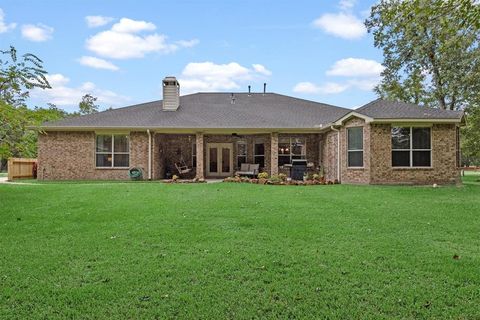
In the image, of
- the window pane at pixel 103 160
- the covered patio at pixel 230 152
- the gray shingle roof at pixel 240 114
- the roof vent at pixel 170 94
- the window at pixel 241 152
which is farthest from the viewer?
the window at pixel 241 152

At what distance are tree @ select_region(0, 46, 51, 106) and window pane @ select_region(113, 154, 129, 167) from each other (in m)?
10.5

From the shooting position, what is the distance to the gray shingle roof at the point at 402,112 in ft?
45.3

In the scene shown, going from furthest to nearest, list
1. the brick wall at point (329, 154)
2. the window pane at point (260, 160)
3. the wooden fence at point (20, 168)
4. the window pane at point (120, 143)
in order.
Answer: the window pane at point (260, 160), the wooden fence at point (20, 168), the window pane at point (120, 143), the brick wall at point (329, 154)

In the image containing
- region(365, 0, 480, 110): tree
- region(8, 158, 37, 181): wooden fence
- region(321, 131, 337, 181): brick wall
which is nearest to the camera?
region(321, 131, 337, 181): brick wall

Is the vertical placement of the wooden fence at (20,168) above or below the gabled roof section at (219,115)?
below

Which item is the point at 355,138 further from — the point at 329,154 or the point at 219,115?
the point at 219,115

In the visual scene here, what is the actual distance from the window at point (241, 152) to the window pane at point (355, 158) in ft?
23.3

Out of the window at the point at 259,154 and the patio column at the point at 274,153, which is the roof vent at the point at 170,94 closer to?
the window at the point at 259,154

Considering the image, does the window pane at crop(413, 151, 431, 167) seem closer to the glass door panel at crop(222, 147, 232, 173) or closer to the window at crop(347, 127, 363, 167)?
the window at crop(347, 127, 363, 167)

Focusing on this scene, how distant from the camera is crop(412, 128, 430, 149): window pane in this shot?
14.2 meters

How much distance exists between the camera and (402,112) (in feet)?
46.7

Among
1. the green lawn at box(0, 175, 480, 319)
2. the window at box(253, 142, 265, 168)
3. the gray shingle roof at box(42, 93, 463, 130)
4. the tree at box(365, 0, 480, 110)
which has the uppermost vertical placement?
the tree at box(365, 0, 480, 110)

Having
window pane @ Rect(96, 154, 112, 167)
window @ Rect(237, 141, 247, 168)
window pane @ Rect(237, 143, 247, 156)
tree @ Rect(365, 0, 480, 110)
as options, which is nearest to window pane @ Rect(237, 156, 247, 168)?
window @ Rect(237, 141, 247, 168)

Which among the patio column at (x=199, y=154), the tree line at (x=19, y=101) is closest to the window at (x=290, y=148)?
the patio column at (x=199, y=154)
